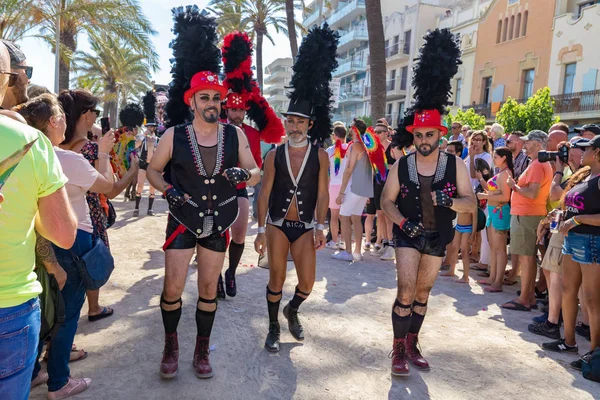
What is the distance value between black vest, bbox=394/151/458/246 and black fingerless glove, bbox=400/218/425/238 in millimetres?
147

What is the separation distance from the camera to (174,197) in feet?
11.4

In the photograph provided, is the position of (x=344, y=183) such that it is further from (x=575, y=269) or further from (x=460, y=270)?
(x=575, y=269)

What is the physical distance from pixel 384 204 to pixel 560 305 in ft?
7.83

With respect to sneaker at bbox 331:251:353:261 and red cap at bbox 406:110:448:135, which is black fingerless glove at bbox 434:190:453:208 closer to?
red cap at bbox 406:110:448:135

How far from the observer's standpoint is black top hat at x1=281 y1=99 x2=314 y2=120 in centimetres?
433

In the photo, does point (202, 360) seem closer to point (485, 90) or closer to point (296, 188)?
point (296, 188)

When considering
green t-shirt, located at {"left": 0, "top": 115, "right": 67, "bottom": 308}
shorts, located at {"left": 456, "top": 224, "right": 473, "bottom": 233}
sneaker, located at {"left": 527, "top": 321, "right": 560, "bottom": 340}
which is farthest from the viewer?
shorts, located at {"left": 456, "top": 224, "right": 473, "bottom": 233}

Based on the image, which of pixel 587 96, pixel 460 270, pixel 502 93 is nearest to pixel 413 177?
pixel 460 270

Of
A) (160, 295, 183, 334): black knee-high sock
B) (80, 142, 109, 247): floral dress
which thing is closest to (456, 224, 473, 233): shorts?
(160, 295, 183, 334): black knee-high sock

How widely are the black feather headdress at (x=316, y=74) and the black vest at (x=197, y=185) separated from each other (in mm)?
1105

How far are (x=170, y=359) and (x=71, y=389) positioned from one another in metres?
0.68

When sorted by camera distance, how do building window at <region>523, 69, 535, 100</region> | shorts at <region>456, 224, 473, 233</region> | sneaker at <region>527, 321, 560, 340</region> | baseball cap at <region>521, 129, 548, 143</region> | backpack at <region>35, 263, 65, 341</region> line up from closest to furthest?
1. backpack at <region>35, 263, 65, 341</region>
2. sneaker at <region>527, 321, 560, 340</region>
3. baseball cap at <region>521, 129, 548, 143</region>
4. shorts at <region>456, 224, 473, 233</region>
5. building window at <region>523, 69, 535, 100</region>

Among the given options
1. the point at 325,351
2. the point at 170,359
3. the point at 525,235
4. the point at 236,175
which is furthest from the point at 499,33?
the point at 170,359

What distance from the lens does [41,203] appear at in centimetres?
187
